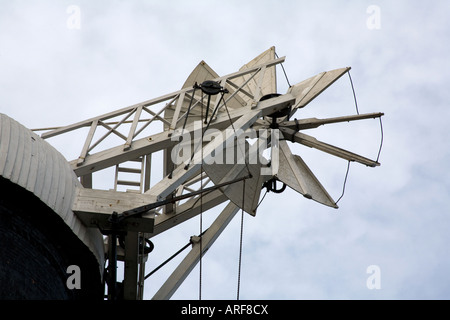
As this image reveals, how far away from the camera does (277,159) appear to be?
23.3 m

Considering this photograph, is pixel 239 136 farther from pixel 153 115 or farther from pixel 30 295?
pixel 30 295

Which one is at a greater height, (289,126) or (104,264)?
(289,126)

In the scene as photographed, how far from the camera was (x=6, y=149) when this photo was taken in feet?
61.2

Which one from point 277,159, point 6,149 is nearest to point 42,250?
point 6,149

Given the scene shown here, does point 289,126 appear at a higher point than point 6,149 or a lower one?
higher

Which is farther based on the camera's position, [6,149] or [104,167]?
[104,167]

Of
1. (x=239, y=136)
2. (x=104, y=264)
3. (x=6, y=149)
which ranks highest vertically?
(x=239, y=136)

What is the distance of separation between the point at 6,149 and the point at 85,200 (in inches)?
83.5
